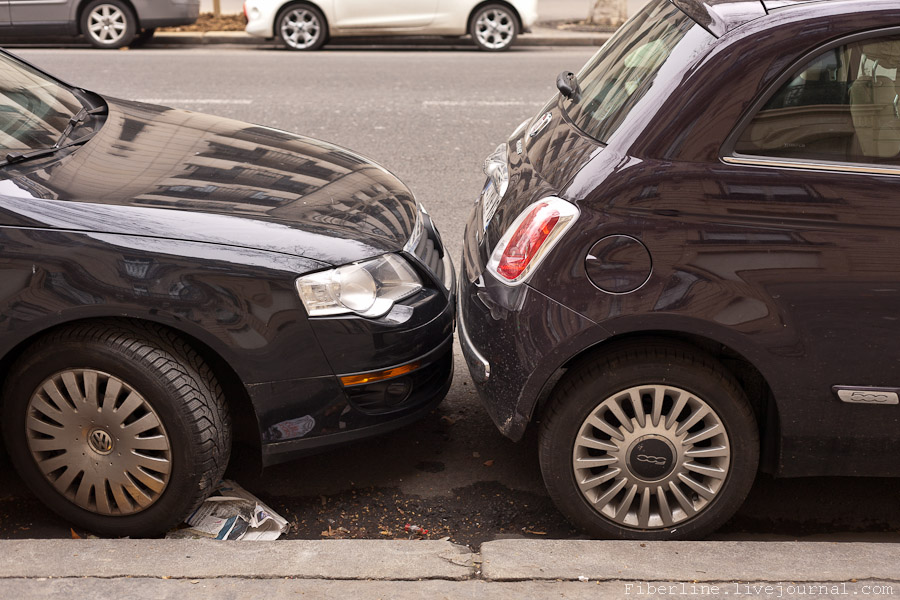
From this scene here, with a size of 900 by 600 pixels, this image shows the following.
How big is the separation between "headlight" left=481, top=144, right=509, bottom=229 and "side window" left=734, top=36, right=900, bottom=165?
0.93 metres

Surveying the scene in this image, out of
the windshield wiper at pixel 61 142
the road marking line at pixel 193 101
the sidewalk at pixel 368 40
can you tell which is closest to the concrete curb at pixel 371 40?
the sidewalk at pixel 368 40

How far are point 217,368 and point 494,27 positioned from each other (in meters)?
10.3

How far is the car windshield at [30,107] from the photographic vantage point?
3429 mm

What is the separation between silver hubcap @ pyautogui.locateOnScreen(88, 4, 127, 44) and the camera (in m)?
12.4

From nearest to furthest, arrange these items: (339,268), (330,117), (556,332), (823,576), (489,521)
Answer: (823,576), (556,332), (339,268), (489,521), (330,117)

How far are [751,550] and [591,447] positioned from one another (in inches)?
21.9

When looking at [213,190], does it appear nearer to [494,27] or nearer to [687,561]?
[687,561]

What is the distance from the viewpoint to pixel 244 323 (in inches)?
115

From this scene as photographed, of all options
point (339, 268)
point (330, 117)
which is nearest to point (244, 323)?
point (339, 268)

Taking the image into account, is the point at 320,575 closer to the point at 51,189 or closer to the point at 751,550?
the point at 751,550

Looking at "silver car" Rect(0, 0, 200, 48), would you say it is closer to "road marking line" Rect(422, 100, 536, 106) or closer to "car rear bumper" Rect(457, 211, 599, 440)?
"road marking line" Rect(422, 100, 536, 106)

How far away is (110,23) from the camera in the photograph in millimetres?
12422

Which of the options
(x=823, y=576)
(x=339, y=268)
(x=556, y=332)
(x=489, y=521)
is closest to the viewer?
(x=823, y=576)

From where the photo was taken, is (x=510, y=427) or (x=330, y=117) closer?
(x=510, y=427)
